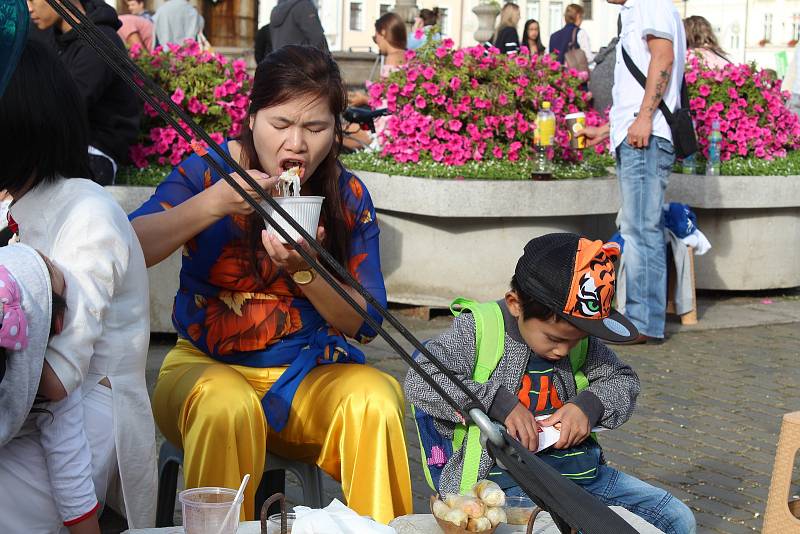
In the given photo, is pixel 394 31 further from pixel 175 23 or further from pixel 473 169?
pixel 473 169

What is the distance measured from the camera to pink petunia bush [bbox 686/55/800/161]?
816 cm

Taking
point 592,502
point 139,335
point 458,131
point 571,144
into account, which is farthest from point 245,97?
point 592,502

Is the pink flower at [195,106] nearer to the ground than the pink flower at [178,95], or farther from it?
nearer to the ground

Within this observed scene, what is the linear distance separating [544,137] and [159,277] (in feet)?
8.34

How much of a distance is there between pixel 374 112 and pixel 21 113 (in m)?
7.12

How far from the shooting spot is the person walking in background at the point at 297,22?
10.1 metres

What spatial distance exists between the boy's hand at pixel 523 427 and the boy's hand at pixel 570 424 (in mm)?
79

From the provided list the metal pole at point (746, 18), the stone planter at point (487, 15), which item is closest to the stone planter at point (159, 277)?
the stone planter at point (487, 15)

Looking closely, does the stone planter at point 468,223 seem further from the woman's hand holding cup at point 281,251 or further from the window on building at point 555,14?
the window on building at point 555,14

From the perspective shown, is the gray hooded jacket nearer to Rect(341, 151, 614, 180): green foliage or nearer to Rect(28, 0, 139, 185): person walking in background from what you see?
Rect(28, 0, 139, 185): person walking in background

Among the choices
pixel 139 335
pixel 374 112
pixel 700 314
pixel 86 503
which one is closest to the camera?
pixel 86 503

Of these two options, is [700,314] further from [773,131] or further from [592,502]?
[592,502]

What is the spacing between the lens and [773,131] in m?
8.48

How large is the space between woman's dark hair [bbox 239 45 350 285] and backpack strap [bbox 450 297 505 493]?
0.43 m
